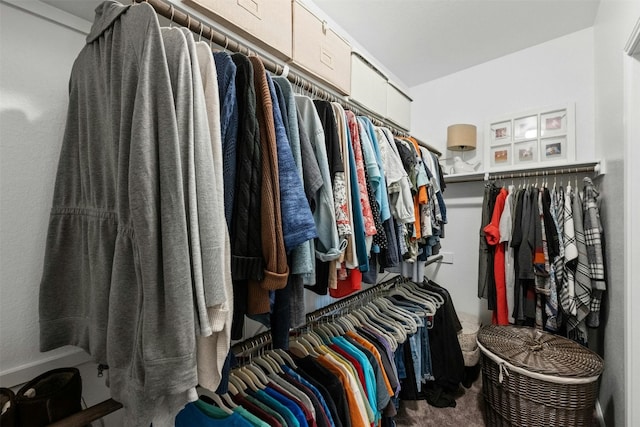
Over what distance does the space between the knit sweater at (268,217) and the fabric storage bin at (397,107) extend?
1.50 meters

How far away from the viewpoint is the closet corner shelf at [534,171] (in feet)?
5.81

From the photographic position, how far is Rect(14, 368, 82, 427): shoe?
0.62 metres

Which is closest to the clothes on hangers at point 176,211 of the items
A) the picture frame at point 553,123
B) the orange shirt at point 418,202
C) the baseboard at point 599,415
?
the orange shirt at point 418,202

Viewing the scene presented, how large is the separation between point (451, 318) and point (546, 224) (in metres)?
0.90

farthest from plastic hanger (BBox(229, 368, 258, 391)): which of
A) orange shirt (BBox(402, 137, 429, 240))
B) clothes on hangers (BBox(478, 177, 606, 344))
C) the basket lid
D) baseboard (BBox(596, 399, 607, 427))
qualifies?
baseboard (BBox(596, 399, 607, 427))

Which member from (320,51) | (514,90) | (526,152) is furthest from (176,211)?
(514,90)

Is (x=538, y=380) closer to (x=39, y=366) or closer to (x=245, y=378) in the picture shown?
(x=245, y=378)

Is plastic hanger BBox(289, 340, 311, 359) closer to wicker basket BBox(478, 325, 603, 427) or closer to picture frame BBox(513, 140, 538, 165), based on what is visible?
wicker basket BBox(478, 325, 603, 427)

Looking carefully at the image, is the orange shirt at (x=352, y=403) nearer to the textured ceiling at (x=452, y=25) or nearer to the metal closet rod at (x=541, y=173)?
the metal closet rod at (x=541, y=173)

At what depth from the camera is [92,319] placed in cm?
64

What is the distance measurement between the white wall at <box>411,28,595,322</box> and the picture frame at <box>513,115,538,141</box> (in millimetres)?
102

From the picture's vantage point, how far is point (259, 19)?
1.05 meters

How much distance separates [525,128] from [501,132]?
16cm

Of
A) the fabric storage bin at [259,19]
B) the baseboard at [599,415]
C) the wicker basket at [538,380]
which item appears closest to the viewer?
the fabric storage bin at [259,19]
